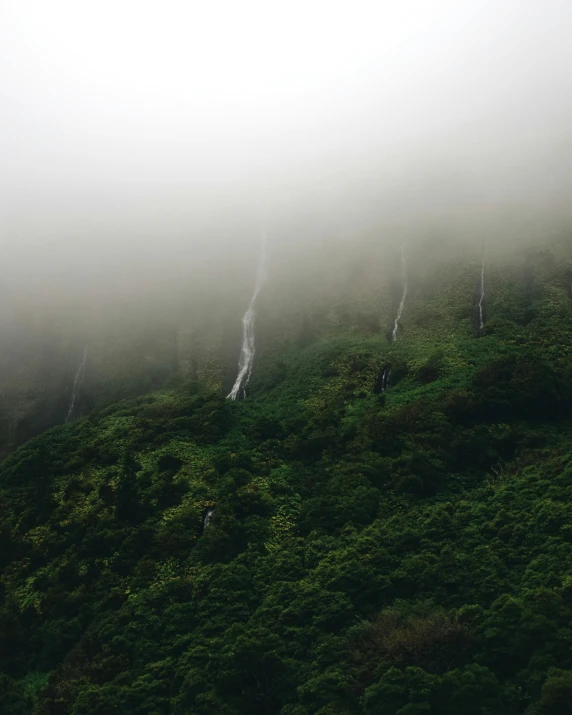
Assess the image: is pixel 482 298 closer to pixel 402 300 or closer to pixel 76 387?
pixel 402 300

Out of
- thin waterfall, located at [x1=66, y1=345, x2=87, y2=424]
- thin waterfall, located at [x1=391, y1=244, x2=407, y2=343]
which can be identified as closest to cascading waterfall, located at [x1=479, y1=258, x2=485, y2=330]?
thin waterfall, located at [x1=391, y1=244, x2=407, y2=343]

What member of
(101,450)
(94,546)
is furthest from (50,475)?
(94,546)

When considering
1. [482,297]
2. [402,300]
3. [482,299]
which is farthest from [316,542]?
[402,300]

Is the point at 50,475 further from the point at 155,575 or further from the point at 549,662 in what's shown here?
the point at 549,662

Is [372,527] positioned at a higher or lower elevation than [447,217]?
lower

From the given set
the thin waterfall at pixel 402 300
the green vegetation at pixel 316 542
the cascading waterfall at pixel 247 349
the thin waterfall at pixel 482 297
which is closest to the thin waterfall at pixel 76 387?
the green vegetation at pixel 316 542

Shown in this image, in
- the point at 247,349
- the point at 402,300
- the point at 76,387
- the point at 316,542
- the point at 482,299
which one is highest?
the point at 482,299

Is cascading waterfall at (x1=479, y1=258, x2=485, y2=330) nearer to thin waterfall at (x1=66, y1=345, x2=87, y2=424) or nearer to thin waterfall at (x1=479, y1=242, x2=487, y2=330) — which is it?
thin waterfall at (x1=479, y1=242, x2=487, y2=330)
